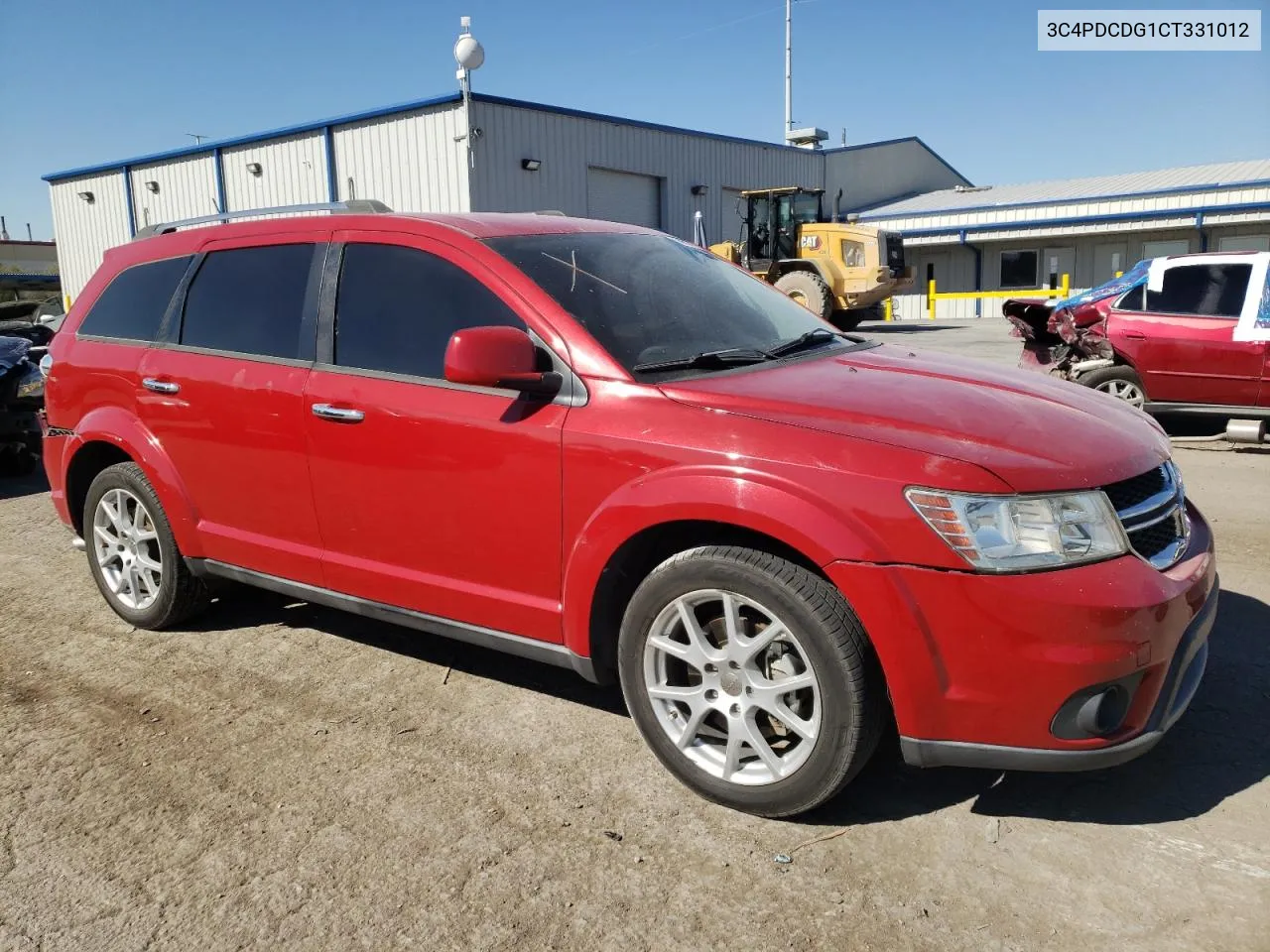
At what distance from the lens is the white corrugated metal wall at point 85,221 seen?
94.5 ft

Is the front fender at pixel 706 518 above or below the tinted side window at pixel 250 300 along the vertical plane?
below

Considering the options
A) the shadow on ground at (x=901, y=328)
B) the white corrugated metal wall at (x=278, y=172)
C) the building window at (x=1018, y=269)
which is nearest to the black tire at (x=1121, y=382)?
the shadow on ground at (x=901, y=328)

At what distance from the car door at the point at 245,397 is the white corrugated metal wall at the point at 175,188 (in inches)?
926

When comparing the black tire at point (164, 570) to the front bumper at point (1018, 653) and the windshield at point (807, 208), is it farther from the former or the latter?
the windshield at point (807, 208)

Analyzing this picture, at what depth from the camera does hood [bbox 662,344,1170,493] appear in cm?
257

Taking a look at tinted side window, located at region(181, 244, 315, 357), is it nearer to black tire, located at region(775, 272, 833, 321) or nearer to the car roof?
the car roof

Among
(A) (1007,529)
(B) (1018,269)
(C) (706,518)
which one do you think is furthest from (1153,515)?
(B) (1018,269)

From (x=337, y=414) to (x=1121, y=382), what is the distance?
784 centimetres

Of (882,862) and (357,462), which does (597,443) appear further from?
(882,862)

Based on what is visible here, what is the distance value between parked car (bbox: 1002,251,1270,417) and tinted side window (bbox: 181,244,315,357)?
6.99 metres

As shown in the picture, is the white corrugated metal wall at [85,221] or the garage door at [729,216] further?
the white corrugated metal wall at [85,221]

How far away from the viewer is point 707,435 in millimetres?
2781

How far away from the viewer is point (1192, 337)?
8.66 m

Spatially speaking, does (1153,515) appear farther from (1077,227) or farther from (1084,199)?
(1084,199)
